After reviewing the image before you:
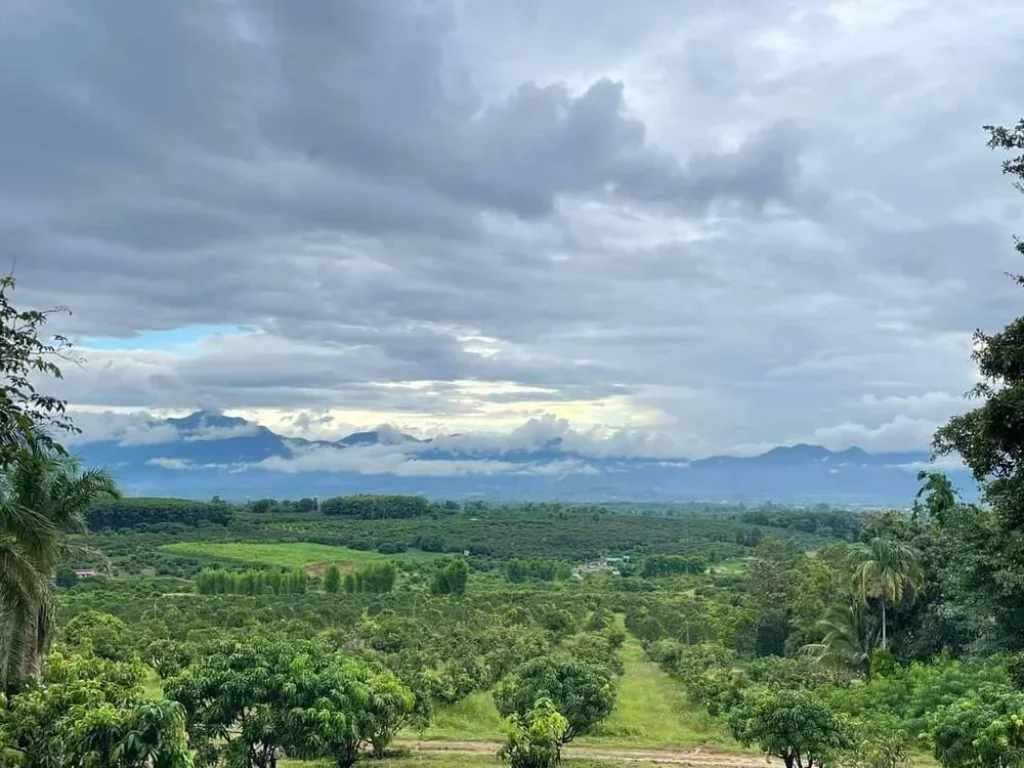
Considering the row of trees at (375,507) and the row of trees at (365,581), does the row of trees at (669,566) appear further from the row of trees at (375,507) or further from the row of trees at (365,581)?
the row of trees at (375,507)

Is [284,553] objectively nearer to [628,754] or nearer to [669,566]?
[669,566]

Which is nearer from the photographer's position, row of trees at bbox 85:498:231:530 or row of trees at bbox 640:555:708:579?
row of trees at bbox 640:555:708:579

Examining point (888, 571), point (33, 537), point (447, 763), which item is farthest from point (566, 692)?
point (888, 571)

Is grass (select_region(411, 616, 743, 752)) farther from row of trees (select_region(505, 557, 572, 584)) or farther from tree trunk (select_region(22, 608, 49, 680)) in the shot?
row of trees (select_region(505, 557, 572, 584))

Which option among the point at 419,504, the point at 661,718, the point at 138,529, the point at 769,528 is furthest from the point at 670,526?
the point at 661,718

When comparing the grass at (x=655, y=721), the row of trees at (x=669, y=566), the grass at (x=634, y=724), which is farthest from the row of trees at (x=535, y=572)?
the grass at (x=634, y=724)

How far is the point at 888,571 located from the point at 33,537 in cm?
3000

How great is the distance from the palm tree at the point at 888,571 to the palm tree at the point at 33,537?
90.8 ft

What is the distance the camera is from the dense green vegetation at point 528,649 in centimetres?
1458

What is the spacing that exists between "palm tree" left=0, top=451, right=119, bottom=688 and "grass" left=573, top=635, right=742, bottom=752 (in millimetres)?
17627

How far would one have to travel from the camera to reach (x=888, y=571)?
3284cm

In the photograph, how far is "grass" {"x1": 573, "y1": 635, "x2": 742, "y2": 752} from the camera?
28.2 metres

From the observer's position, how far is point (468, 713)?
1249 inches

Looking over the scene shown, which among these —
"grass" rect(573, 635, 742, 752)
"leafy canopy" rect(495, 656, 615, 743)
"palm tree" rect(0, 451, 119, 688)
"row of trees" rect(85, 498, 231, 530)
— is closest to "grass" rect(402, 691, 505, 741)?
"grass" rect(573, 635, 742, 752)
